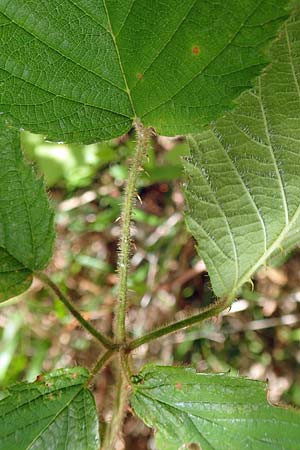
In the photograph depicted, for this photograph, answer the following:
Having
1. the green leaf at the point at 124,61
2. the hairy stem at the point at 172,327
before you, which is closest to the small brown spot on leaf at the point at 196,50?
the green leaf at the point at 124,61

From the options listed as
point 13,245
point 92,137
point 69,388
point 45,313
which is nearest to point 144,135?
point 92,137

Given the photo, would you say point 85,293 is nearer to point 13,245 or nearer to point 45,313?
point 45,313

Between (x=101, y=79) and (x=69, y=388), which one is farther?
(x=69, y=388)

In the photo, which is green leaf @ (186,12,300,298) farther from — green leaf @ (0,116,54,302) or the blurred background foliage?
the blurred background foliage

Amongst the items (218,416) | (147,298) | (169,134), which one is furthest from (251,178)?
(147,298)

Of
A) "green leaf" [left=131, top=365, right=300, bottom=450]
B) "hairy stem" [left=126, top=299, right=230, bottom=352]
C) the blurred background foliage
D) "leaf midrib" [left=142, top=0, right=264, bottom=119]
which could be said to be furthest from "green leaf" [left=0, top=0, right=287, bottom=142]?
the blurred background foliage

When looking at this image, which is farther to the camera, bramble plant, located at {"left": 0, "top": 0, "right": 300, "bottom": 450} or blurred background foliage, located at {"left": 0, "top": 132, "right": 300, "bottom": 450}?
blurred background foliage, located at {"left": 0, "top": 132, "right": 300, "bottom": 450}

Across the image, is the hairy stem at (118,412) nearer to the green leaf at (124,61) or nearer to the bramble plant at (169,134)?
the bramble plant at (169,134)
